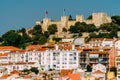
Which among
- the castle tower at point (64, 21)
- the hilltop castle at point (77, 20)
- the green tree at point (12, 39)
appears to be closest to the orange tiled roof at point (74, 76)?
the green tree at point (12, 39)

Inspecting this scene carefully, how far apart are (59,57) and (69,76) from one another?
1048cm

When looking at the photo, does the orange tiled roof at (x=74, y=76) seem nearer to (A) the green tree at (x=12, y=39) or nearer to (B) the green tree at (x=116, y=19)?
(A) the green tree at (x=12, y=39)

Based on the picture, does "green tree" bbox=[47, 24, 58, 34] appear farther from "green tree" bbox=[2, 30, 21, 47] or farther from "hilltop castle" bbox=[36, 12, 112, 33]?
"green tree" bbox=[2, 30, 21, 47]

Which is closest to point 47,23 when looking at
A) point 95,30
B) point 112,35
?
point 95,30

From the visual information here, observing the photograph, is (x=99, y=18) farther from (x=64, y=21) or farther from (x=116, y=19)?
(x=64, y=21)

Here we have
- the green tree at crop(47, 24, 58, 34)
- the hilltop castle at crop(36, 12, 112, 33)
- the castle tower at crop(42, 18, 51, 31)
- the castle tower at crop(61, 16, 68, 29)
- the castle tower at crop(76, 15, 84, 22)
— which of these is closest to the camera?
the green tree at crop(47, 24, 58, 34)

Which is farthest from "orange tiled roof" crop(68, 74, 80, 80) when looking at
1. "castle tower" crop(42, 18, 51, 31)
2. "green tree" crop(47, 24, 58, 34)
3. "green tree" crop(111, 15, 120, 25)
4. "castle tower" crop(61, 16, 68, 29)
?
"castle tower" crop(42, 18, 51, 31)

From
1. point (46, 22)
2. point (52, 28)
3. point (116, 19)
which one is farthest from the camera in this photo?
point (46, 22)

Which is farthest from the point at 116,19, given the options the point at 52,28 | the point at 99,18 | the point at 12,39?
the point at 12,39

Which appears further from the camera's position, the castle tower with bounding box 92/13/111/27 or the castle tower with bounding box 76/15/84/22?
the castle tower with bounding box 76/15/84/22

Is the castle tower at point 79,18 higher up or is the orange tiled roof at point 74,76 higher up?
the castle tower at point 79,18

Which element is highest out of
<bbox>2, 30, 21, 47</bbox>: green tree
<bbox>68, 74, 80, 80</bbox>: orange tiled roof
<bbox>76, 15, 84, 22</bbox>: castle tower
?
<bbox>76, 15, 84, 22</bbox>: castle tower

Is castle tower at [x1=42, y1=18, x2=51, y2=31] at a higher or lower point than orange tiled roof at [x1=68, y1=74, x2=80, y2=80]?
higher

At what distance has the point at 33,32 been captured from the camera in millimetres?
63094
